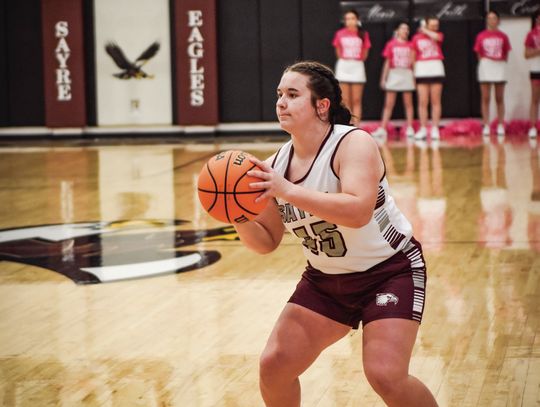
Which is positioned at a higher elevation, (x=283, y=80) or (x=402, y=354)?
(x=283, y=80)

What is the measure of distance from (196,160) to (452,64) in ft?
18.3

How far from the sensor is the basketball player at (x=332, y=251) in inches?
132

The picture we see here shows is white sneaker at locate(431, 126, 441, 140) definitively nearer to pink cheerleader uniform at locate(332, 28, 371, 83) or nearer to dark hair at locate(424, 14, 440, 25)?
pink cheerleader uniform at locate(332, 28, 371, 83)

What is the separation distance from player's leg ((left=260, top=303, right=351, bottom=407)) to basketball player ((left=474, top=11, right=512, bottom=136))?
42.9 ft

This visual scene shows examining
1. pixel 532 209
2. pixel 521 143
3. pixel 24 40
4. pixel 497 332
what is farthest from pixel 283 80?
pixel 24 40

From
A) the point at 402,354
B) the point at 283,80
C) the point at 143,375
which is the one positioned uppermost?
the point at 283,80

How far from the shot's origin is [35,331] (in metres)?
5.48

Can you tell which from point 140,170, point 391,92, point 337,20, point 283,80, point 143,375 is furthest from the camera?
point 337,20

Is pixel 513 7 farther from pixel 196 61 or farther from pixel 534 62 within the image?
pixel 196 61

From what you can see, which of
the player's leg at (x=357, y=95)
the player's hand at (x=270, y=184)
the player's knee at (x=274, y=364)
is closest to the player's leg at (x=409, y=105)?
the player's leg at (x=357, y=95)

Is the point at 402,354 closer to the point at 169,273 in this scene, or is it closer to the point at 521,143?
the point at 169,273

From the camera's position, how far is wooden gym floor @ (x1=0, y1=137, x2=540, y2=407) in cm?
443

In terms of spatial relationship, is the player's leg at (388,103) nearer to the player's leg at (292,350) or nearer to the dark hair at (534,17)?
the dark hair at (534,17)

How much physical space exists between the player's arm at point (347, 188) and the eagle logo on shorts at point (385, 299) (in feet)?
0.95
